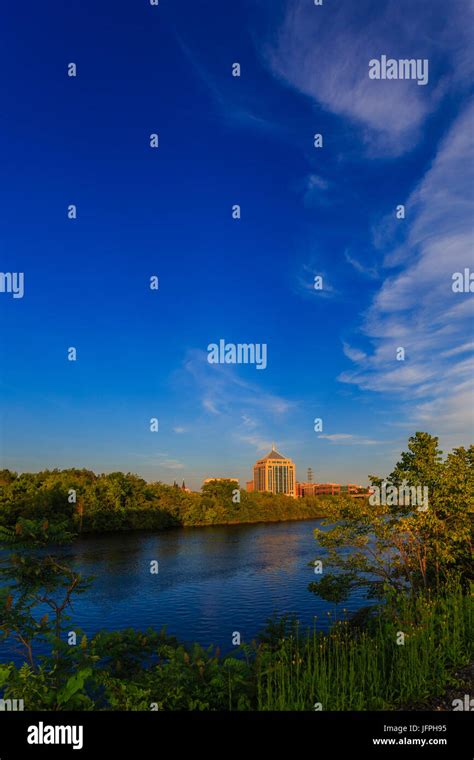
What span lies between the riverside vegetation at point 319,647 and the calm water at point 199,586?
8.38 metres

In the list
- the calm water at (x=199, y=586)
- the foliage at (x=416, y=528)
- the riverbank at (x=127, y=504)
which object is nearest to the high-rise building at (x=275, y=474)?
the riverbank at (x=127, y=504)

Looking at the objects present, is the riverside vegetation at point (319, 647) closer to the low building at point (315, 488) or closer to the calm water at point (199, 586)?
the calm water at point (199, 586)

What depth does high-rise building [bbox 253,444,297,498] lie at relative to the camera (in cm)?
12925

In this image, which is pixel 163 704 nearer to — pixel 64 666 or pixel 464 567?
pixel 64 666

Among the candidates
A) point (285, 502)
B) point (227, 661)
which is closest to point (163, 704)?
point (227, 661)

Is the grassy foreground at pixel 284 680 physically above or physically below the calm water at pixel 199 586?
above

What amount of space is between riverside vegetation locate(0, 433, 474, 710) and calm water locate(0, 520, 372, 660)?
27.5 feet

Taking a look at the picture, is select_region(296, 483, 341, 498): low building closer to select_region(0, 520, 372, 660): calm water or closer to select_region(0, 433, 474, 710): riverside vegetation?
select_region(0, 520, 372, 660): calm water

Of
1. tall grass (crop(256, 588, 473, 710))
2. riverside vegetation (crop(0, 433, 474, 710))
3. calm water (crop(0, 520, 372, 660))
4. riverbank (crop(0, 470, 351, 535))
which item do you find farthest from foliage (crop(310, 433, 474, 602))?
riverbank (crop(0, 470, 351, 535))

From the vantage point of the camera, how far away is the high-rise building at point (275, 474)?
129 metres

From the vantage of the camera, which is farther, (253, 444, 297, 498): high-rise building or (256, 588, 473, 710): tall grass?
(253, 444, 297, 498): high-rise building
